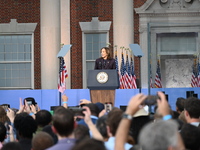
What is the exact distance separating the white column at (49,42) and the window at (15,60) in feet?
7.24

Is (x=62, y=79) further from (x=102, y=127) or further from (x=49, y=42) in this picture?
(x=102, y=127)

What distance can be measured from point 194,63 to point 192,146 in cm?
907

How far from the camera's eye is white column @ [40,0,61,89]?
1759 centimetres

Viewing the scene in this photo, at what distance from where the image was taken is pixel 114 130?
469cm

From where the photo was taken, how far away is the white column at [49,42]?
1759cm

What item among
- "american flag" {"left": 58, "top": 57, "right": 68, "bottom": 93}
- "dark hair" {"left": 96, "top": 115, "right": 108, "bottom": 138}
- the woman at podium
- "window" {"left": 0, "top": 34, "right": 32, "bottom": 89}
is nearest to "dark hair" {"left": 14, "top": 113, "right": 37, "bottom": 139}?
"dark hair" {"left": 96, "top": 115, "right": 108, "bottom": 138}

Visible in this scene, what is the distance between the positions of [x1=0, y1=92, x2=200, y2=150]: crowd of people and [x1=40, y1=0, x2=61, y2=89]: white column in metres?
9.59

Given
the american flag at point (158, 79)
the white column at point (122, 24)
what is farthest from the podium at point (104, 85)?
the white column at point (122, 24)

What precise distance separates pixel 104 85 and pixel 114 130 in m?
7.39

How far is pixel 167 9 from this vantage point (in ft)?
62.2

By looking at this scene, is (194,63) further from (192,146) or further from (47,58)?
(192,146)

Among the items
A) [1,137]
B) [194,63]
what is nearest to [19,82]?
[194,63]

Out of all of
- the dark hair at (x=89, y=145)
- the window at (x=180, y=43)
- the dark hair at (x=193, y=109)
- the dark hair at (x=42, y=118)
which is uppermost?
the window at (x=180, y=43)

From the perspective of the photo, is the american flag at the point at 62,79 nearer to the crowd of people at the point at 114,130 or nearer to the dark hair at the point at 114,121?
the crowd of people at the point at 114,130
